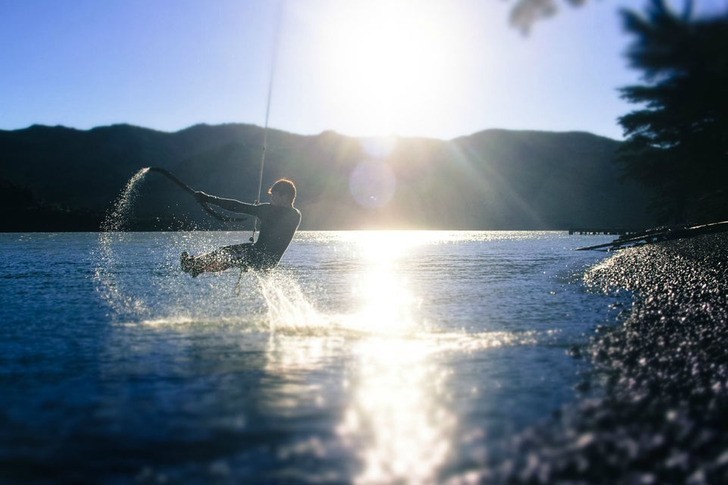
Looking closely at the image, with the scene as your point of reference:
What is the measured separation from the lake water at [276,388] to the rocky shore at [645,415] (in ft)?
1.57

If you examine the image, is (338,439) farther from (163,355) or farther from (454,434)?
(163,355)

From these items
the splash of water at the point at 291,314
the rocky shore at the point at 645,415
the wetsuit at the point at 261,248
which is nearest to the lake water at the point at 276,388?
the splash of water at the point at 291,314

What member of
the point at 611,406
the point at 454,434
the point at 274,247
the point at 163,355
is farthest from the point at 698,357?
the point at 274,247

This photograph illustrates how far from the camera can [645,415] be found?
7.70 metres

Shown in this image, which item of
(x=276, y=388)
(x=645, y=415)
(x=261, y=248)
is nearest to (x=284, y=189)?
(x=261, y=248)

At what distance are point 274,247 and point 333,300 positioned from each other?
282 inches

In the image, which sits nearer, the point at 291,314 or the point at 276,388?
the point at 276,388

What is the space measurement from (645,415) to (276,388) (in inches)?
196

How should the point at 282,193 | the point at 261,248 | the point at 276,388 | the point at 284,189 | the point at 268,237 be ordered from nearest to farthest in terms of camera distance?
the point at 276,388 → the point at 282,193 → the point at 284,189 → the point at 268,237 → the point at 261,248

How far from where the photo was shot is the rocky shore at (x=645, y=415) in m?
5.93

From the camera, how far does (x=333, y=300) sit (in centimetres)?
2506

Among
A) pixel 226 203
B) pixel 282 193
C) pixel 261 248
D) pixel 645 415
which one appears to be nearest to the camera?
pixel 645 415

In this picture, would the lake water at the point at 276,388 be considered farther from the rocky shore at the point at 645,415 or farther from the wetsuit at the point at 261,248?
the wetsuit at the point at 261,248

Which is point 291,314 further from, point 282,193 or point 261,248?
point 282,193
